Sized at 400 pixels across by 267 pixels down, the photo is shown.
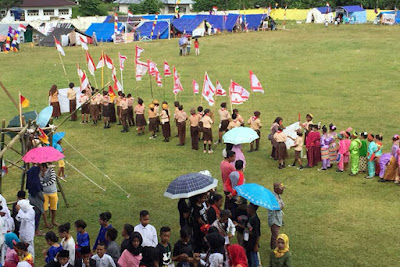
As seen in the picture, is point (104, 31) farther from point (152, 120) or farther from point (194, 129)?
point (194, 129)

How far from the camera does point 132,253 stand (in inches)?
314

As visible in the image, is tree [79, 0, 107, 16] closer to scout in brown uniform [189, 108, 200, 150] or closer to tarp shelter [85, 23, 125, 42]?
tarp shelter [85, 23, 125, 42]

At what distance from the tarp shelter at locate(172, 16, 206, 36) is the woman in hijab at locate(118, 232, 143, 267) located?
39.1 metres

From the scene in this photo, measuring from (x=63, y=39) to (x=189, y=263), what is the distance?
39.2 m

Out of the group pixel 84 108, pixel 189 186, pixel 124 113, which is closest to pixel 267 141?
pixel 124 113

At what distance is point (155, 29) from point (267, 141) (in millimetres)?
31304

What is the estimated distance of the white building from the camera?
223ft

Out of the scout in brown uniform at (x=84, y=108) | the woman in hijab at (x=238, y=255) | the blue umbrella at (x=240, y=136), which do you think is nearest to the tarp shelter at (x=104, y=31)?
the scout in brown uniform at (x=84, y=108)

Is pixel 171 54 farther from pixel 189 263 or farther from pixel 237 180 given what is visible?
pixel 189 263

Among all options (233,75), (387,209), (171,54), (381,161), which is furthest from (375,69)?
(387,209)

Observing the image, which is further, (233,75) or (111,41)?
(111,41)

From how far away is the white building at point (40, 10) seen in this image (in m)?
68.1

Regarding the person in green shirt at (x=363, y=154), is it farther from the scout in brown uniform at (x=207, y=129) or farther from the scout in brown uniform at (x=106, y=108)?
the scout in brown uniform at (x=106, y=108)

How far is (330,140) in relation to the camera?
598 inches
